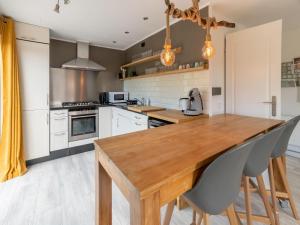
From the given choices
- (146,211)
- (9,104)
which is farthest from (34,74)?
(146,211)

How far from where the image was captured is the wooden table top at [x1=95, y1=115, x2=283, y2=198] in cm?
72

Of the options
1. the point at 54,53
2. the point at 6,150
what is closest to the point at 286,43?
the point at 54,53

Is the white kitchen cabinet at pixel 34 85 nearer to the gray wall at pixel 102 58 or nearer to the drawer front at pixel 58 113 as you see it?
the drawer front at pixel 58 113

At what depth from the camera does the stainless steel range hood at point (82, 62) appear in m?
3.55

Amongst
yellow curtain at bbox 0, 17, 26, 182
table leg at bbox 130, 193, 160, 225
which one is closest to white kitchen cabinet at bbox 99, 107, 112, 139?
yellow curtain at bbox 0, 17, 26, 182

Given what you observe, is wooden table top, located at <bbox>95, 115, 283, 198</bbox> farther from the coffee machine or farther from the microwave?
the microwave

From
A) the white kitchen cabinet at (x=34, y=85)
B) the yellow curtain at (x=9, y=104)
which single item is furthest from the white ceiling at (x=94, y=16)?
the yellow curtain at (x=9, y=104)

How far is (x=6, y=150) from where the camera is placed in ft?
8.26

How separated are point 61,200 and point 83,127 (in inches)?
69.9

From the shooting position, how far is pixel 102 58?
14.0 ft

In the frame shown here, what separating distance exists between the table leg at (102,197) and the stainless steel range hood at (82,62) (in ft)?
9.82

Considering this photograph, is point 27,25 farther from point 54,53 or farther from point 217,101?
point 217,101

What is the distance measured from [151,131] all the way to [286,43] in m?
3.58

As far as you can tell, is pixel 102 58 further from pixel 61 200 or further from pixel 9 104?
pixel 61 200
